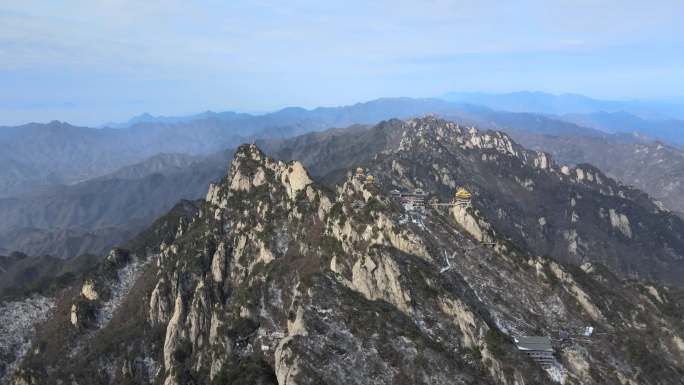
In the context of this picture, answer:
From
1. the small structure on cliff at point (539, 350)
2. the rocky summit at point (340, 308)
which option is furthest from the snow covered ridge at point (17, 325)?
the small structure on cliff at point (539, 350)

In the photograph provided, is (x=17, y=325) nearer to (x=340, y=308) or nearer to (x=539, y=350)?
(x=340, y=308)

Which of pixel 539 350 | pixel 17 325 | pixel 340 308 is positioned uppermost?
pixel 340 308

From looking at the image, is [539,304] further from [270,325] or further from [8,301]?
[8,301]

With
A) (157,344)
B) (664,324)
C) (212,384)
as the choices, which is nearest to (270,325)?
(212,384)

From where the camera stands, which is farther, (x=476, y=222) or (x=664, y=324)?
(x=476, y=222)

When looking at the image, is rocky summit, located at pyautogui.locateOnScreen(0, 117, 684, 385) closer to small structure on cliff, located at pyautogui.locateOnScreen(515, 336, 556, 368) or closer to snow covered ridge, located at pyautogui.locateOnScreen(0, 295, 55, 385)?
small structure on cliff, located at pyautogui.locateOnScreen(515, 336, 556, 368)

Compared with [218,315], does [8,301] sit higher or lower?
lower

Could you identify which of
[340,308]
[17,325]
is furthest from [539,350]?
[17,325]
